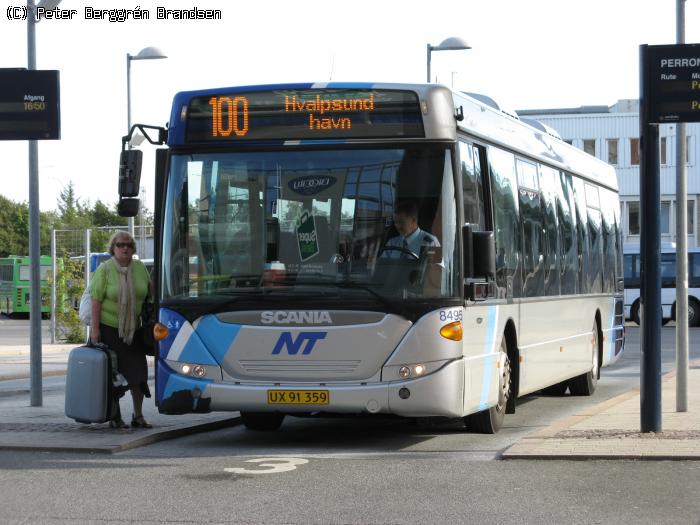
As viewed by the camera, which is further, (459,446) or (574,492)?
(459,446)

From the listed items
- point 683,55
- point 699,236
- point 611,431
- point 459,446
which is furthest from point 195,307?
point 699,236

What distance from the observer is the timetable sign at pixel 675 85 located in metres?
12.3

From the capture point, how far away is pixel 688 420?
13.6 metres

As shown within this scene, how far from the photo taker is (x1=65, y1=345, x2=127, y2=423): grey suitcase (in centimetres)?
1303

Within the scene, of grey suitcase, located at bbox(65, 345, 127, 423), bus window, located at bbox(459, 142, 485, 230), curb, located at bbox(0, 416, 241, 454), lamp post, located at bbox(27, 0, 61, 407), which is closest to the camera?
curb, located at bbox(0, 416, 241, 454)

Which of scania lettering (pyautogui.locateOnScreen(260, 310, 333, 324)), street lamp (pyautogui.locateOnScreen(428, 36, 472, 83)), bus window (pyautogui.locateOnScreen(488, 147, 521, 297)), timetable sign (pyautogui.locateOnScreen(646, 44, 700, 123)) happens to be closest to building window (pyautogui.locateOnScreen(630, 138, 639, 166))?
street lamp (pyautogui.locateOnScreen(428, 36, 472, 83))

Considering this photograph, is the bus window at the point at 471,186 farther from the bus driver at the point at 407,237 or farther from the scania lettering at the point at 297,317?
the scania lettering at the point at 297,317

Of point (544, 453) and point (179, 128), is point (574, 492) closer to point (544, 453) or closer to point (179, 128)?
point (544, 453)

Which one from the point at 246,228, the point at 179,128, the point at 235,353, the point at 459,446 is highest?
the point at 179,128

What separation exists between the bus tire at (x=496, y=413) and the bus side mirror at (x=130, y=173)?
12.2 feet

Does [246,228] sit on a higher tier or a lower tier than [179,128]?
lower

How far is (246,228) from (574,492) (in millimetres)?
3864

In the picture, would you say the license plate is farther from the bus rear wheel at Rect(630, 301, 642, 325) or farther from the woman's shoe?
the bus rear wheel at Rect(630, 301, 642, 325)

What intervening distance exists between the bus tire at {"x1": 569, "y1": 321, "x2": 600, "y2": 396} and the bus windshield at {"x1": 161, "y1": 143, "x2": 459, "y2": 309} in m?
7.46
